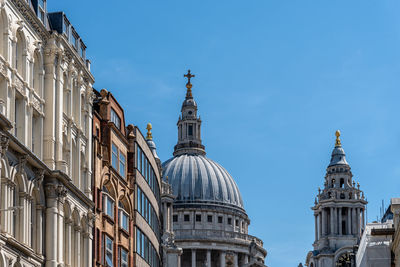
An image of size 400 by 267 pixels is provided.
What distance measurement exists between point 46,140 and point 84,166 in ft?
23.3

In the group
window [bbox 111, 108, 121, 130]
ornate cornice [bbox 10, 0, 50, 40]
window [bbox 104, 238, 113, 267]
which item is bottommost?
window [bbox 104, 238, 113, 267]

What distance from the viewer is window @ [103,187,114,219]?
72.6 meters

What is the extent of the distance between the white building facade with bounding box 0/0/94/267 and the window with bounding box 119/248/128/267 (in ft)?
29.5

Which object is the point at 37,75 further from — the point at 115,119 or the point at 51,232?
the point at 115,119

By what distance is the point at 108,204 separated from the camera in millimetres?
73750

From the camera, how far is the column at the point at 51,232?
198ft

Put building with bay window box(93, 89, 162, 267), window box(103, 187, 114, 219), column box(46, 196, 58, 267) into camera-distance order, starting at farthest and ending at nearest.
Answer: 1. window box(103, 187, 114, 219)
2. building with bay window box(93, 89, 162, 267)
3. column box(46, 196, 58, 267)

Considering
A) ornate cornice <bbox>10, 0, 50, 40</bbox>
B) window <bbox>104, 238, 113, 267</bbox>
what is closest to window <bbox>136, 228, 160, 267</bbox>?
window <bbox>104, 238, 113, 267</bbox>

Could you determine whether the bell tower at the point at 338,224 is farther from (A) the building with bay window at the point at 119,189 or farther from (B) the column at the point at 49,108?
(B) the column at the point at 49,108

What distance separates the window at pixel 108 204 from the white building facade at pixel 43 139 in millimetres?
4142

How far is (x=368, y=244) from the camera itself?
111000mm

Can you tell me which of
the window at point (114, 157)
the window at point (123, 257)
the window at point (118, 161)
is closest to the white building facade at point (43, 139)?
the window at point (114, 157)

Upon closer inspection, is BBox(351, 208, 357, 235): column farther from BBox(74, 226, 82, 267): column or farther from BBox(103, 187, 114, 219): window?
BBox(74, 226, 82, 267): column

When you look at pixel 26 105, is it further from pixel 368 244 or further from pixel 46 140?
pixel 368 244
